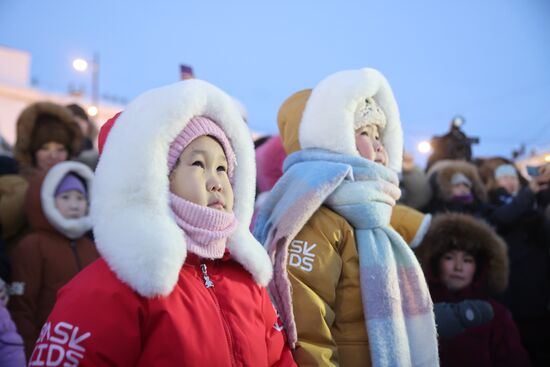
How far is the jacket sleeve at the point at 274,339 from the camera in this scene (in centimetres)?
157

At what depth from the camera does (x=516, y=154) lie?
38.3 feet

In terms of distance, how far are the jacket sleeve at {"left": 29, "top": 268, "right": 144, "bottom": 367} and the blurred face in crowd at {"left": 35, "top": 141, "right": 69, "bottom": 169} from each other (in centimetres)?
244

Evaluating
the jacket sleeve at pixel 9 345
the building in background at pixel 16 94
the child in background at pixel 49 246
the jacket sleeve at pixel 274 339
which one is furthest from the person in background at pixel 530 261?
the building in background at pixel 16 94

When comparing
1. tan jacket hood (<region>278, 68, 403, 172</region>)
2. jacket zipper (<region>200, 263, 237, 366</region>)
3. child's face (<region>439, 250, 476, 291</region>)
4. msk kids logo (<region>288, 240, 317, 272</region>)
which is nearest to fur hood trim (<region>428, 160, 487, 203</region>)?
child's face (<region>439, 250, 476, 291</region>)

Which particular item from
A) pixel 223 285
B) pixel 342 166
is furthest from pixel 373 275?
pixel 223 285

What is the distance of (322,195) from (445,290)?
4.63ft

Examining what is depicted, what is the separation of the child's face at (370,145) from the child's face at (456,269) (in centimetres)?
104

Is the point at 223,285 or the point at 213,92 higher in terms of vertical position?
the point at 213,92

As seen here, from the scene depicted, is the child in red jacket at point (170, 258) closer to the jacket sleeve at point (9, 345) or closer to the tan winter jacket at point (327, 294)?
the tan winter jacket at point (327, 294)

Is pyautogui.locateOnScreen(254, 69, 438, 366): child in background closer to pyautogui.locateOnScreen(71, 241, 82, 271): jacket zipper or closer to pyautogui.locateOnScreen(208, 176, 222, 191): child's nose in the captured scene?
pyautogui.locateOnScreen(208, 176, 222, 191): child's nose

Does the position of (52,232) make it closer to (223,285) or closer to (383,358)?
(223,285)

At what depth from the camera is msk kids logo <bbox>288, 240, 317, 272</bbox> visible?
6.01ft

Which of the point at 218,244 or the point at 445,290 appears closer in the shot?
the point at 218,244

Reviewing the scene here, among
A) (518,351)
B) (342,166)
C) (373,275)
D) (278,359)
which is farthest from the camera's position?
(518,351)
